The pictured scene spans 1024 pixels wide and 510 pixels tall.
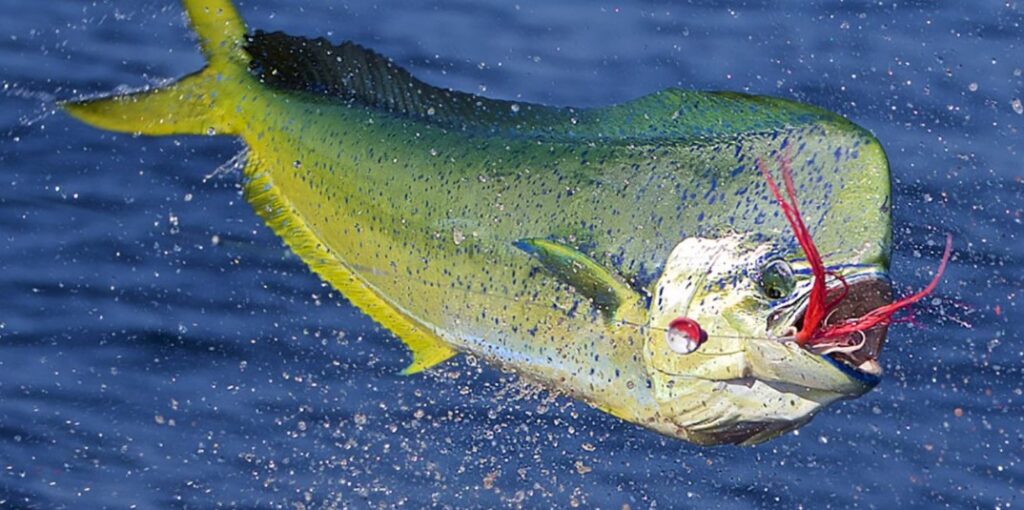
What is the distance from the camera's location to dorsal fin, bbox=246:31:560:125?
358cm

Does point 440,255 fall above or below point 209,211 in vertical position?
below

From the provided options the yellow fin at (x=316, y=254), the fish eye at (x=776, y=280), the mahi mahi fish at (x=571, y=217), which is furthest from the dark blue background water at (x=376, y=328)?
the fish eye at (x=776, y=280)

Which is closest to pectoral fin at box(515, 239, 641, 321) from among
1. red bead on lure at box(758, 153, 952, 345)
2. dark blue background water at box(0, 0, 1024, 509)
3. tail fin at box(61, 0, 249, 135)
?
red bead on lure at box(758, 153, 952, 345)

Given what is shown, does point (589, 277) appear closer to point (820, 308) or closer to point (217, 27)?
point (820, 308)

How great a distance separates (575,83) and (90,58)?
6.32ft

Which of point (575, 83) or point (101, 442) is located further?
point (575, 83)

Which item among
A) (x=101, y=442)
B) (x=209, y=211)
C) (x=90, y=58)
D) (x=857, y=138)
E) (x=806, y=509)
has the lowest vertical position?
(x=806, y=509)

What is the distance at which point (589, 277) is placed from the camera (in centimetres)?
320

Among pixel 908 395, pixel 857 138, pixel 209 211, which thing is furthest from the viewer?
pixel 209 211

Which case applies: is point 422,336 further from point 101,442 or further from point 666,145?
point 101,442

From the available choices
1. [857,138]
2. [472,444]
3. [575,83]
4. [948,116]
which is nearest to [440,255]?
[857,138]

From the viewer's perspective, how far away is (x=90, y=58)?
238 inches

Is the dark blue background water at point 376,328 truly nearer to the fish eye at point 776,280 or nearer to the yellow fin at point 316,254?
the yellow fin at point 316,254

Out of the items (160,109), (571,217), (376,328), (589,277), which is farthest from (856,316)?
(376,328)
